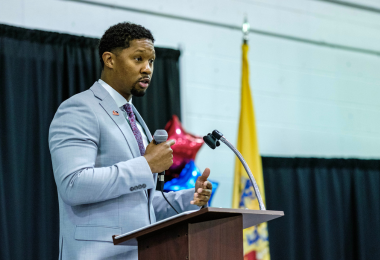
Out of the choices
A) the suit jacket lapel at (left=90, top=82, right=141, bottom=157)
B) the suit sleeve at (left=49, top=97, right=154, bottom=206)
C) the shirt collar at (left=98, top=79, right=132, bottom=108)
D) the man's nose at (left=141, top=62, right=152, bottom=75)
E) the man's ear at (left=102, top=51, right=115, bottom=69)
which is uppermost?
the man's ear at (left=102, top=51, right=115, bottom=69)

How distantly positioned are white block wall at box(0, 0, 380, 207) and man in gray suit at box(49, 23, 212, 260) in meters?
2.10

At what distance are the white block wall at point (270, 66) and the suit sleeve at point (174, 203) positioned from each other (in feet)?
6.68

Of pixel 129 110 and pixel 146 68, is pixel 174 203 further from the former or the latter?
pixel 146 68

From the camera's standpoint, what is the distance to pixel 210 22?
4211 millimetres

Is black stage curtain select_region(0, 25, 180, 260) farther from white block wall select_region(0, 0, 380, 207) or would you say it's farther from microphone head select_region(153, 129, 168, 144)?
microphone head select_region(153, 129, 168, 144)

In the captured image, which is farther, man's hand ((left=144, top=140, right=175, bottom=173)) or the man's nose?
the man's nose

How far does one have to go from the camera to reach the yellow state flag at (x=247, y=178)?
355 cm

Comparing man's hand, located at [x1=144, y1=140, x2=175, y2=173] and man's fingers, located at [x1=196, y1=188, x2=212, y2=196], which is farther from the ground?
man's hand, located at [x1=144, y1=140, x2=175, y2=173]

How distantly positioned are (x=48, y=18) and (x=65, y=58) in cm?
39

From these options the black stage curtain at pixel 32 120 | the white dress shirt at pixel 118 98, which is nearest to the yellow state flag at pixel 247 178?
the black stage curtain at pixel 32 120

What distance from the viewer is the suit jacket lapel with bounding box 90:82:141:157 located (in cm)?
167

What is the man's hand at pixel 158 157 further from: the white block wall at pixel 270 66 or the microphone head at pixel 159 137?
the white block wall at pixel 270 66

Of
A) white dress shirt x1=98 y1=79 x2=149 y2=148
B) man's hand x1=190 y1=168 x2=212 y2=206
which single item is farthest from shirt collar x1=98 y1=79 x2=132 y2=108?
man's hand x1=190 y1=168 x2=212 y2=206

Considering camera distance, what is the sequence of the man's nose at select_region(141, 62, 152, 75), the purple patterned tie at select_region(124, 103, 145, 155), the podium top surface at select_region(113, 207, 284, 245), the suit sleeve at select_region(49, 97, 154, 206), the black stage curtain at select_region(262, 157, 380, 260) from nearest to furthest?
the podium top surface at select_region(113, 207, 284, 245) < the suit sleeve at select_region(49, 97, 154, 206) < the purple patterned tie at select_region(124, 103, 145, 155) < the man's nose at select_region(141, 62, 152, 75) < the black stage curtain at select_region(262, 157, 380, 260)
